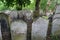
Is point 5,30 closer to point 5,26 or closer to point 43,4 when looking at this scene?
point 5,26

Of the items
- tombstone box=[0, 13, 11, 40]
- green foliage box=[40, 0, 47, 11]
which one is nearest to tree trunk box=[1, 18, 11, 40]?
tombstone box=[0, 13, 11, 40]

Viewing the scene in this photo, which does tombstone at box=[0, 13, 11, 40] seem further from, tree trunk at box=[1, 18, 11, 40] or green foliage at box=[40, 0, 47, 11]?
green foliage at box=[40, 0, 47, 11]

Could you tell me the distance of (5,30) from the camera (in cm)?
211

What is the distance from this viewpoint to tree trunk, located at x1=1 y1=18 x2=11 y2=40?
6.66 ft

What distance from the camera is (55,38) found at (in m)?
2.21

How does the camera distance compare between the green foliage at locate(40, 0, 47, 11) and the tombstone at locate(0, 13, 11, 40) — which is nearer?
the tombstone at locate(0, 13, 11, 40)

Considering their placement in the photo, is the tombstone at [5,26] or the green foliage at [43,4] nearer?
the tombstone at [5,26]

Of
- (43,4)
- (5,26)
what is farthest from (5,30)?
(43,4)

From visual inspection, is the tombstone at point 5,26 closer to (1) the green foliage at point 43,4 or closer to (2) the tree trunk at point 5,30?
(2) the tree trunk at point 5,30

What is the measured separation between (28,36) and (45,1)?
1.83m

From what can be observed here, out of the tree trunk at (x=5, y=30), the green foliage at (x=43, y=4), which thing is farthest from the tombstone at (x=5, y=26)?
the green foliage at (x=43, y=4)

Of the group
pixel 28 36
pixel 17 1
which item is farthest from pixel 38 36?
pixel 17 1

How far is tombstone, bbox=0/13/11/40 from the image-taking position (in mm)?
1989

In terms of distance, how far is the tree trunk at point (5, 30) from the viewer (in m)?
2.03
